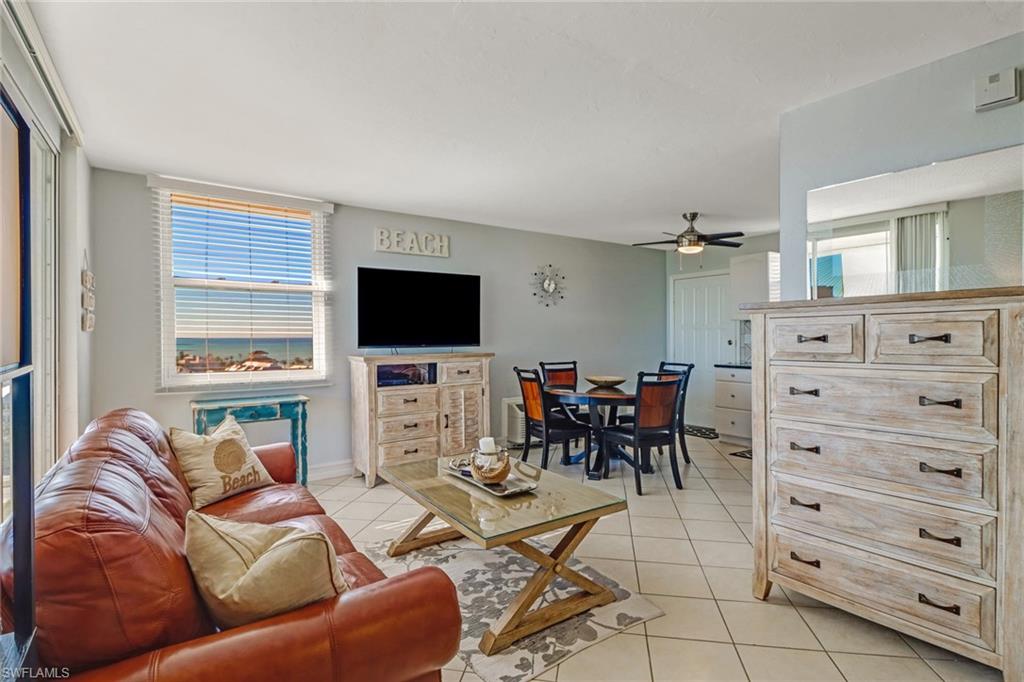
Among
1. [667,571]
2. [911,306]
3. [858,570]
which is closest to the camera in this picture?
[911,306]

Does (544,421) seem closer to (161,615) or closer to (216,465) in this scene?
(216,465)

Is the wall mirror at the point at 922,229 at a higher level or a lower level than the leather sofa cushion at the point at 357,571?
higher

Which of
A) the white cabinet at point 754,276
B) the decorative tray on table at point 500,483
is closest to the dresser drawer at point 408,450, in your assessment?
the decorative tray on table at point 500,483

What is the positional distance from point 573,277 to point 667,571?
12.7ft

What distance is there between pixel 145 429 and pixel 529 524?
5.48 feet

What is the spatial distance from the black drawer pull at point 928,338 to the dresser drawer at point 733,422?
3.72 m

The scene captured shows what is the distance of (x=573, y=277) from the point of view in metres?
5.92

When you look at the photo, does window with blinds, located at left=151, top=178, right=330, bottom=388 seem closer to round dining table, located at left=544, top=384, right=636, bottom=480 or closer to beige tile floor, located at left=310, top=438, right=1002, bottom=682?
beige tile floor, located at left=310, top=438, right=1002, bottom=682

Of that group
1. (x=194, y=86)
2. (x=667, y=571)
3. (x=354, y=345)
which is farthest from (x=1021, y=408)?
(x=354, y=345)

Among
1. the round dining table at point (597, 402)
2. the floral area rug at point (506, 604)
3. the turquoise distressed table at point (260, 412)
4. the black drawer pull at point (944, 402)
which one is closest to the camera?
the black drawer pull at point (944, 402)

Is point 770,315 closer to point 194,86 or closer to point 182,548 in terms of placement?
point 182,548

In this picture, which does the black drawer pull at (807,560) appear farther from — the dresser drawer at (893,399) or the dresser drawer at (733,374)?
the dresser drawer at (733,374)

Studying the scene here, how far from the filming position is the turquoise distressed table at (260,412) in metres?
3.53

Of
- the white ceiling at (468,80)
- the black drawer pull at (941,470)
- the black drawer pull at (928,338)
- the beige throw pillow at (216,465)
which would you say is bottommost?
the beige throw pillow at (216,465)
